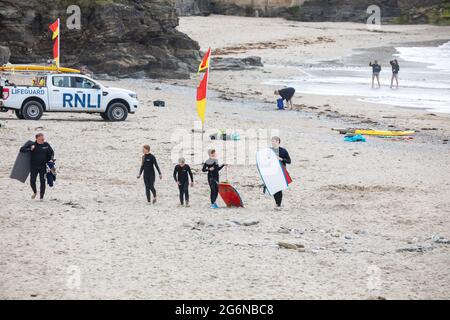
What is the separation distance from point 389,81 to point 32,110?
22824 millimetres

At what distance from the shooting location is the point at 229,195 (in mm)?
17516

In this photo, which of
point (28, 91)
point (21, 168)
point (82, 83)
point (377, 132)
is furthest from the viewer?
point (82, 83)

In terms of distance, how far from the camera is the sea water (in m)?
38.5

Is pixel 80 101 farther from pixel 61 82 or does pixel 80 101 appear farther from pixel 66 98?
pixel 61 82

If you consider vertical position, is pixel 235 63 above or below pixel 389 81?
above

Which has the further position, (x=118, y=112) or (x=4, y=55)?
(x=4, y=55)

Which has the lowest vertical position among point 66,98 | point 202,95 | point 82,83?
point 66,98

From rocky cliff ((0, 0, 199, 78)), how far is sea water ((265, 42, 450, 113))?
19.7ft

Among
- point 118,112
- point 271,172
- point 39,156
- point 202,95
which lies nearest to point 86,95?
point 118,112

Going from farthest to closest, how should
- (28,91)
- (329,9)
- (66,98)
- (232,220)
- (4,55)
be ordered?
1. (329,9)
2. (4,55)
3. (66,98)
4. (28,91)
5. (232,220)

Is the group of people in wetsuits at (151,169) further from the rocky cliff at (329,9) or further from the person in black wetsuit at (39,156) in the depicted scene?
the rocky cliff at (329,9)

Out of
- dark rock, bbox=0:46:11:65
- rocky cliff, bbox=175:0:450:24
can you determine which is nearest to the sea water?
dark rock, bbox=0:46:11:65

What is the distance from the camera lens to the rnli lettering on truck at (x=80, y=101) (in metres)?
28.7

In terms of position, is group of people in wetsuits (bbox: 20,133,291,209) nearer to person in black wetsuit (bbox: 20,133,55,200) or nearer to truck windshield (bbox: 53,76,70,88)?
person in black wetsuit (bbox: 20,133,55,200)
